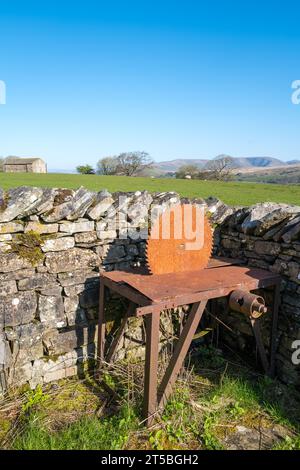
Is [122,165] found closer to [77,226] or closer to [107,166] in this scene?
[107,166]

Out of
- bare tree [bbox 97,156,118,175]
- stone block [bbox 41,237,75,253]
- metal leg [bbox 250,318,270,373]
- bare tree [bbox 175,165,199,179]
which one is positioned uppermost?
bare tree [bbox 97,156,118,175]

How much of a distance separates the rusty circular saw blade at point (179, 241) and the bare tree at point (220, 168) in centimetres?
3804

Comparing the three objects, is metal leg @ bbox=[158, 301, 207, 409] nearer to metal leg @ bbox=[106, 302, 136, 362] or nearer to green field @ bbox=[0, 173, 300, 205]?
metal leg @ bbox=[106, 302, 136, 362]

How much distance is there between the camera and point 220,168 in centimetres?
4422

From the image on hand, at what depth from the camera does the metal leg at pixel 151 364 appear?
3031 mm

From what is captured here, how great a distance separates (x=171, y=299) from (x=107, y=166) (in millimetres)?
51869

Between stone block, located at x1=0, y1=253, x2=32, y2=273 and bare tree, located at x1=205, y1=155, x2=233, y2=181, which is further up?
bare tree, located at x1=205, y1=155, x2=233, y2=181

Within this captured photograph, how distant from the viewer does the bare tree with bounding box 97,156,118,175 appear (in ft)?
170

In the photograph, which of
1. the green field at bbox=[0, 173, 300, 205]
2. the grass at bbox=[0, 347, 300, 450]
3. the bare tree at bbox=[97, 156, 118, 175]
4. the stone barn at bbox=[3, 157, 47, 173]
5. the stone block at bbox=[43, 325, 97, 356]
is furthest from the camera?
the bare tree at bbox=[97, 156, 118, 175]

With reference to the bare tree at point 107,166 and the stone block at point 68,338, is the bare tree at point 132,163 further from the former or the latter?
the stone block at point 68,338

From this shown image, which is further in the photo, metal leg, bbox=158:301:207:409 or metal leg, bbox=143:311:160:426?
metal leg, bbox=158:301:207:409

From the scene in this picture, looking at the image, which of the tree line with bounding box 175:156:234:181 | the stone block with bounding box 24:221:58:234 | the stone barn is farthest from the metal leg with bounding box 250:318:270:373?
the stone barn

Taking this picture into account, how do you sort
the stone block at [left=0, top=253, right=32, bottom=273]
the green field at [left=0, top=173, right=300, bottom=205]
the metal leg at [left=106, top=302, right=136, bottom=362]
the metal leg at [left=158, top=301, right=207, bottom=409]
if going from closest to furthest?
1. the metal leg at [left=158, top=301, right=207, bottom=409]
2. the stone block at [left=0, top=253, right=32, bottom=273]
3. the metal leg at [left=106, top=302, right=136, bottom=362]
4. the green field at [left=0, top=173, right=300, bottom=205]

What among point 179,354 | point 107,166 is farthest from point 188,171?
point 179,354
